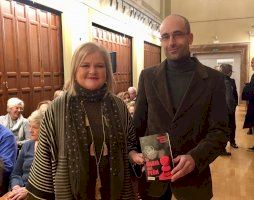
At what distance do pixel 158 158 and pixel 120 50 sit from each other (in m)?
8.47

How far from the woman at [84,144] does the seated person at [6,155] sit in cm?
135

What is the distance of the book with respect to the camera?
1476 mm

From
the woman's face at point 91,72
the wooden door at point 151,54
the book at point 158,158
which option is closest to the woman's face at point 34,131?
the woman's face at point 91,72

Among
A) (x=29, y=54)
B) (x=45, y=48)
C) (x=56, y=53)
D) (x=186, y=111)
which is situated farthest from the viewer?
(x=56, y=53)

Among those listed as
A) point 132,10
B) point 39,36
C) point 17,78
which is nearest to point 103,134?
point 17,78

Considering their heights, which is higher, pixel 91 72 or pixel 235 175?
pixel 91 72

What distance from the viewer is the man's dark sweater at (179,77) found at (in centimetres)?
165

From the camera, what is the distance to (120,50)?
383 inches

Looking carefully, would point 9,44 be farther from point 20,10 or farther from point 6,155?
point 6,155

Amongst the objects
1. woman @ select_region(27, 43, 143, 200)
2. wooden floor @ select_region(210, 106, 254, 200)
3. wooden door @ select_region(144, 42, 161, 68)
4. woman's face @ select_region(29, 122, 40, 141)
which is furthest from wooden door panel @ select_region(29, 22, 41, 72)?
wooden door @ select_region(144, 42, 161, 68)

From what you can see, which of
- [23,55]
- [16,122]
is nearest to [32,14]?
[23,55]

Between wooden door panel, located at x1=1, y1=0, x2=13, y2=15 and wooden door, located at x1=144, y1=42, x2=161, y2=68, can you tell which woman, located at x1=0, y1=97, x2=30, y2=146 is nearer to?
wooden door panel, located at x1=1, y1=0, x2=13, y2=15

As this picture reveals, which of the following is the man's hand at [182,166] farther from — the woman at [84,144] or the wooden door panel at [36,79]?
the wooden door panel at [36,79]

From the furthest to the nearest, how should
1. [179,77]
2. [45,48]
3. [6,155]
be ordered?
[45,48] → [6,155] → [179,77]
